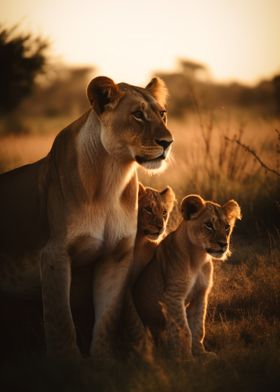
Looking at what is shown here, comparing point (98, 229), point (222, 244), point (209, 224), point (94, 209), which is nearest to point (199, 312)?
point (222, 244)

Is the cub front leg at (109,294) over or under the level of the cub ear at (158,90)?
under

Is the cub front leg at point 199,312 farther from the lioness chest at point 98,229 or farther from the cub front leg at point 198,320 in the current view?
the lioness chest at point 98,229

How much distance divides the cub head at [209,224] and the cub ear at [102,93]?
3.22 ft

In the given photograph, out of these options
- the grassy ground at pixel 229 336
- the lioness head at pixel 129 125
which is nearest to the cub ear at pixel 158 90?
the lioness head at pixel 129 125

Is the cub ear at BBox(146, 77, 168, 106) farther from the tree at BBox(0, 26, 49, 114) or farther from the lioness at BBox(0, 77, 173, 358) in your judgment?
the tree at BBox(0, 26, 49, 114)

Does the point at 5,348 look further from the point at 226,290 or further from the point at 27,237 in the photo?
the point at 226,290

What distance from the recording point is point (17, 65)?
1708 centimetres

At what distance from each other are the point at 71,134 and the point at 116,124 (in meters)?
0.45

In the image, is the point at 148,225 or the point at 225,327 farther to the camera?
the point at 148,225

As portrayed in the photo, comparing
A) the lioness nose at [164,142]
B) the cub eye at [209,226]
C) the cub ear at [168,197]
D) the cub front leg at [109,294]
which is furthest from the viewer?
the cub ear at [168,197]

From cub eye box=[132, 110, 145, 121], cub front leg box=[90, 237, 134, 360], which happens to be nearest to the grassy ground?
cub front leg box=[90, 237, 134, 360]

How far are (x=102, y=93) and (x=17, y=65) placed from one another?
12.5m

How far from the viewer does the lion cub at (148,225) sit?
5.66m

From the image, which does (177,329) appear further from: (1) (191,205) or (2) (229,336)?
(1) (191,205)
